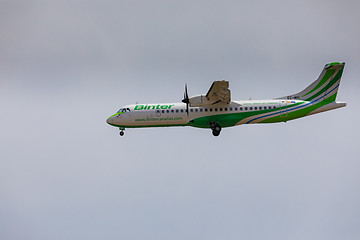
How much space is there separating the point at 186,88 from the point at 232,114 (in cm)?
529

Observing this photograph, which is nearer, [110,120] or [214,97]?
[214,97]

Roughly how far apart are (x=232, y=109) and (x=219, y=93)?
2.67 m

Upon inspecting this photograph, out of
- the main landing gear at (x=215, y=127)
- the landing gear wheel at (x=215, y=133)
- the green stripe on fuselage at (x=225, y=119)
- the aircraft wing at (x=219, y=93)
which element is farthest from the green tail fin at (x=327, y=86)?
the landing gear wheel at (x=215, y=133)

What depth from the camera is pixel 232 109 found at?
43469 mm

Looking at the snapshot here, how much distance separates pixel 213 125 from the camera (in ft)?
142

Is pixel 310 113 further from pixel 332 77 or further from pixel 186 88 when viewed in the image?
pixel 186 88

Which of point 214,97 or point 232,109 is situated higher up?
point 214,97

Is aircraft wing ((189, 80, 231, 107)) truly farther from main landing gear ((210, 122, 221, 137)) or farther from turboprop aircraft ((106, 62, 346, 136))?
main landing gear ((210, 122, 221, 137))

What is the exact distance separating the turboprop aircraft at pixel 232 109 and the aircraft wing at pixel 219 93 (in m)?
0.09

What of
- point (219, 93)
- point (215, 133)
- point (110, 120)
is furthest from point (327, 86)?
point (110, 120)

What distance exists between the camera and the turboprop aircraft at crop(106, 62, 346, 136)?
142 feet

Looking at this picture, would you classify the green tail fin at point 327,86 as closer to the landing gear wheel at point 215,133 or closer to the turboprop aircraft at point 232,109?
the turboprop aircraft at point 232,109

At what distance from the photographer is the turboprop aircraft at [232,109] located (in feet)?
142

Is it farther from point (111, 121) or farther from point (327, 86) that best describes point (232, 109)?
point (111, 121)
